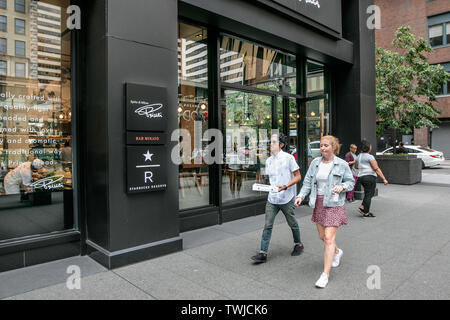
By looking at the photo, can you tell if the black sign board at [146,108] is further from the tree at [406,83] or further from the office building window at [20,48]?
the tree at [406,83]

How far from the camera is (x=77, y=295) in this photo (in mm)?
3693

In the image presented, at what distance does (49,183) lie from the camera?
17.1 ft

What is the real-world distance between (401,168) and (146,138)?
40.1ft

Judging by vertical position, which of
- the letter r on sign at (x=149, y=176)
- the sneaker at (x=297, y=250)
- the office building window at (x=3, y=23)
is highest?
the office building window at (x=3, y=23)

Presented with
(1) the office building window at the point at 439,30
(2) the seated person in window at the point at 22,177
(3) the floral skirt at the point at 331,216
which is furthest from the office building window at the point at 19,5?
(1) the office building window at the point at 439,30

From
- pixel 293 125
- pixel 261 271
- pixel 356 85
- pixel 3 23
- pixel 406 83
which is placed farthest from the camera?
pixel 406 83

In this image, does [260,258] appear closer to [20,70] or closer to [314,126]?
[20,70]

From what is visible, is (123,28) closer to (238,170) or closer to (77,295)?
(77,295)

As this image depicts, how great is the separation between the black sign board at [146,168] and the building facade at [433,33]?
30222 millimetres

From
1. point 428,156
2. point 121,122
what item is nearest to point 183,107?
point 121,122

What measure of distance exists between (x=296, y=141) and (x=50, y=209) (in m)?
6.91

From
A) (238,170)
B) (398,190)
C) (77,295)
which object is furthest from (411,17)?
(77,295)

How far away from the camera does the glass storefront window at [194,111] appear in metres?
7.17

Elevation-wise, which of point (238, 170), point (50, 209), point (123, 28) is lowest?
point (50, 209)
